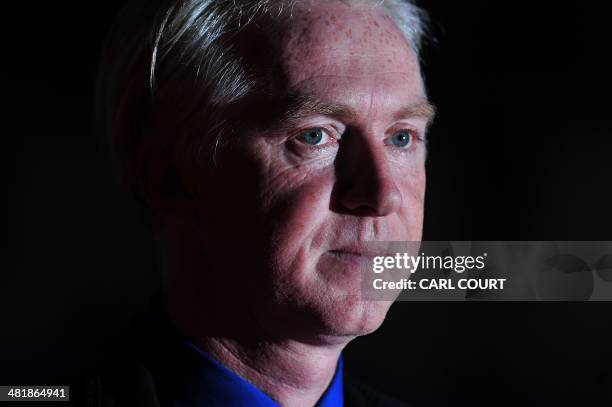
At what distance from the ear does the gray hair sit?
1.1 inches

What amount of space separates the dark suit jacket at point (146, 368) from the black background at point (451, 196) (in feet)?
1.50

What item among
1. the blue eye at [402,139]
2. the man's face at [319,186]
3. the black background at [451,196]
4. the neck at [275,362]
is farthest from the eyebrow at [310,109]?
the black background at [451,196]

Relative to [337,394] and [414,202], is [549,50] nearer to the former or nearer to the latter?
[414,202]

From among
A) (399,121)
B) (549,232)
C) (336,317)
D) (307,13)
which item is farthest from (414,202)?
(549,232)

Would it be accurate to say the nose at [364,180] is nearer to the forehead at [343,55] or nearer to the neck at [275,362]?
the forehead at [343,55]

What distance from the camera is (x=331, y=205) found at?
140 centimetres

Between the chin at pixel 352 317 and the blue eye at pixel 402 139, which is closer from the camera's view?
the chin at pixel 352 317

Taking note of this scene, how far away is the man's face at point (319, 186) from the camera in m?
1.39

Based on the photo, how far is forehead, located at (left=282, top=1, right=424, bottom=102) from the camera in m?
1.40

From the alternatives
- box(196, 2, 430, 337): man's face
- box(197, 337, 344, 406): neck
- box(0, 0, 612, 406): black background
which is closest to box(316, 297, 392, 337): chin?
box(196, 2, 430, 337): man's face

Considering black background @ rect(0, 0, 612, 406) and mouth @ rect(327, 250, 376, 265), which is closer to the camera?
mouth @ rect(327, 250, 376, 265)

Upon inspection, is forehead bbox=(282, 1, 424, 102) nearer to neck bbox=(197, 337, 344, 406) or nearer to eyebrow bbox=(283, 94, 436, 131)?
eyebrow bbox=(283, 94, 436, 131)

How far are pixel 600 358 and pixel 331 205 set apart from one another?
3.52 ft

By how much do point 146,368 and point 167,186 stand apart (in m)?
0.35
